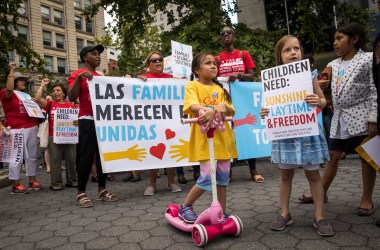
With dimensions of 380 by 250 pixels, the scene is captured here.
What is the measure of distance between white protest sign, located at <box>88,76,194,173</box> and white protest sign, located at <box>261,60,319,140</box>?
6.80ft

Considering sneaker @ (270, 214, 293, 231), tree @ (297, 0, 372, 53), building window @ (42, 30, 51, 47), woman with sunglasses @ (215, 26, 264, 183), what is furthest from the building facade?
sneaker @ (270, 214, 293, 231)

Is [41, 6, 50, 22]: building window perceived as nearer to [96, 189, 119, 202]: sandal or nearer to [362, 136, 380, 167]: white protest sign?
[96, 189, 119, 202]: sandal

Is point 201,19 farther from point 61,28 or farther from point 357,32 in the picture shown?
point 61,28

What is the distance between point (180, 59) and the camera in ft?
22.7

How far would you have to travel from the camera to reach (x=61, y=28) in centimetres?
4356

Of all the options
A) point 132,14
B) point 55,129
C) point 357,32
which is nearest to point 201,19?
point 132,14

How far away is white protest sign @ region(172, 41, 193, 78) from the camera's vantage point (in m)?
6.73

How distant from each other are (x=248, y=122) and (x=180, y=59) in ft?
7.70

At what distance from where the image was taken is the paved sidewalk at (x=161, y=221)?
2.64m

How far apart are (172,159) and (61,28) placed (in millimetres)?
44485

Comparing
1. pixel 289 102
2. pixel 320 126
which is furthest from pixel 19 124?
pixel 320 126

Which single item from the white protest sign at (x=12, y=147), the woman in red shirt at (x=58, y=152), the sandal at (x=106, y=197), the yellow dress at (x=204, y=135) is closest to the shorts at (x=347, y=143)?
the yellow dress at (x=204, y=135)

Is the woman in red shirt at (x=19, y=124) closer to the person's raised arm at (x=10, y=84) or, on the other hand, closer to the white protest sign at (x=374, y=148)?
the person's raised arm at (x=10, y=84)

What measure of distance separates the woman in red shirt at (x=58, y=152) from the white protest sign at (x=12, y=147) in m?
0.55
